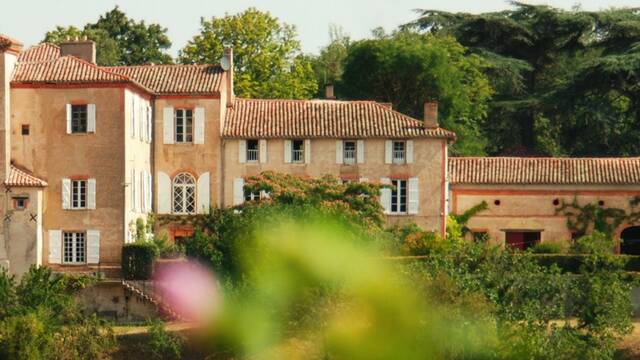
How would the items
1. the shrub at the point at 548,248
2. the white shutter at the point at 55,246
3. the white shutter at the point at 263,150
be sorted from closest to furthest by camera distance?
1. the white shutter at the point at 55,246
2. the shrub at the point at 548,248
3. the white shutter at the point at 263,150

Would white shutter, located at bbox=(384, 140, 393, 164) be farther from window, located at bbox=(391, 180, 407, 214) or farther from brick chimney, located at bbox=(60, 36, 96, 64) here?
brick chimney, located at bbox=(60, 36, 96, 64)

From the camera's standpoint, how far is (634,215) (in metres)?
64.8

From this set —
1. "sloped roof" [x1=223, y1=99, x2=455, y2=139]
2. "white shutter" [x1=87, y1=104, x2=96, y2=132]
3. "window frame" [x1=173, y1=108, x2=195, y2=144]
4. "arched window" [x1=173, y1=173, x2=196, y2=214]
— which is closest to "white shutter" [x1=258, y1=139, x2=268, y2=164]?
"sloped roof" [x1=223, y1=99, x2=455, y2=139]

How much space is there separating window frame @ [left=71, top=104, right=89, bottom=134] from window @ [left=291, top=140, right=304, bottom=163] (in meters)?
8.62

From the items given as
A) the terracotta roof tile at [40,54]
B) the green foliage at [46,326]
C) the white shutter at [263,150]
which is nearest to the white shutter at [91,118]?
the terracotta roof tile at [40,54]

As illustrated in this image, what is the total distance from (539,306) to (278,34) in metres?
32.6

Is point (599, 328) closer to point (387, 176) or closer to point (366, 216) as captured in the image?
point (366, 216)

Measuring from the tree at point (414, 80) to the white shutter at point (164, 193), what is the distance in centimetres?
1471

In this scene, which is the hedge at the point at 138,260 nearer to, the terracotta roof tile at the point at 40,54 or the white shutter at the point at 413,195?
the terracotta roof tile at the point at 40,54

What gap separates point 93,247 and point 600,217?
20221 mm

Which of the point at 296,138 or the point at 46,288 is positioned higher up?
the point at 296,138

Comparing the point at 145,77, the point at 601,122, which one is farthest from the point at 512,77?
the point at 145,77

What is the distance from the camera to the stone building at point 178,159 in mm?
56875

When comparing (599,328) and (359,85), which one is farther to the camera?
(359,85)
